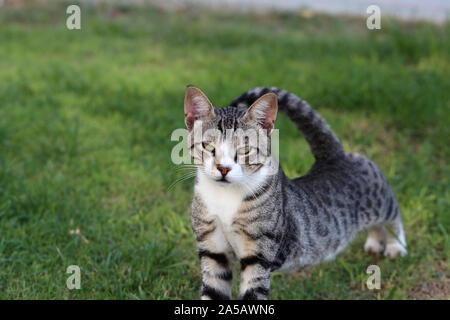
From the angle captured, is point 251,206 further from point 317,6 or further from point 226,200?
point 317,6

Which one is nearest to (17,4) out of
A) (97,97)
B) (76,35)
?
(76,35)

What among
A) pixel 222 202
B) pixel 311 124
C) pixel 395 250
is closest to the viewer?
pixel 222 202

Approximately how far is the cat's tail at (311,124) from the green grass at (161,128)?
691 mm

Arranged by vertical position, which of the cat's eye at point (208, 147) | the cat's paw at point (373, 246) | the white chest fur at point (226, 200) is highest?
the cat's eye at point (208, 147)

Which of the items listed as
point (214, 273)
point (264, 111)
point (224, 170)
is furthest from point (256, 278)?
point (264, 111)

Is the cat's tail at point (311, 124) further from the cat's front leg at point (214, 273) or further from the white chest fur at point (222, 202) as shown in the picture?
the cat's front leg at point (214, 273)

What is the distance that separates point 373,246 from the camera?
3.39 m

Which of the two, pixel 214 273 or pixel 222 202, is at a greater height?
pixel 222 202

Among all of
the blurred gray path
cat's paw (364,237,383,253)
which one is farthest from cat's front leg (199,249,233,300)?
the blurred gray path

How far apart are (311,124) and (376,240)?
3.08ft

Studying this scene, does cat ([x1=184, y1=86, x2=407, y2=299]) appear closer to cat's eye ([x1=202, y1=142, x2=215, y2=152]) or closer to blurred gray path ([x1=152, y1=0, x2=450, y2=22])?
cat's eye ([x1=202, y1=142, x2=215, y2=152])

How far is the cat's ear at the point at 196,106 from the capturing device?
2303 millimetres

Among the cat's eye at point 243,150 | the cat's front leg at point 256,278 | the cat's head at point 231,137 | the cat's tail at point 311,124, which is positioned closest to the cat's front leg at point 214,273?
the cat's front leg at point 256,278

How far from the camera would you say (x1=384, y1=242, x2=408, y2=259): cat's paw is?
10.8 feet
